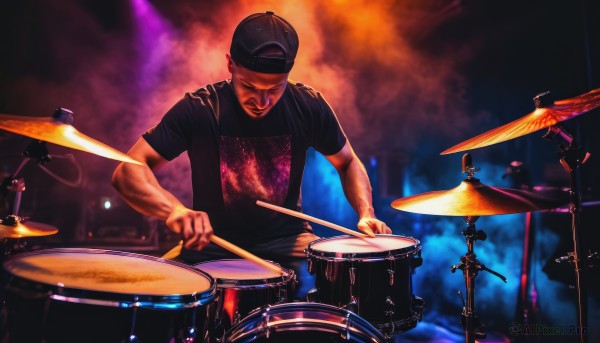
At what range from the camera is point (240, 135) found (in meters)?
2.70

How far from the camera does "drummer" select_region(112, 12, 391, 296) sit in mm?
2383

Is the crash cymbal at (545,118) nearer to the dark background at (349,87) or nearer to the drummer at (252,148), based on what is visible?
the drummer at (252,148)

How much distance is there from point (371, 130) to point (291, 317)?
11.8 ft

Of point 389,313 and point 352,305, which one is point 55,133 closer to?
point 352,305

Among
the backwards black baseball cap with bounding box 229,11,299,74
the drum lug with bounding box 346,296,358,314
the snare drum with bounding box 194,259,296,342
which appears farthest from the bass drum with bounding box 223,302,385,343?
the backwards black baseball cap with bounding box 229,11,299,74

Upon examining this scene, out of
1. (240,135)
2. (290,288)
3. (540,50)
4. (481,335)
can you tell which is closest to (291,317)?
(290,288)

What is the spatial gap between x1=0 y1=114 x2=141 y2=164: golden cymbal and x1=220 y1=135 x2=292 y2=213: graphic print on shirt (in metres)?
0.89

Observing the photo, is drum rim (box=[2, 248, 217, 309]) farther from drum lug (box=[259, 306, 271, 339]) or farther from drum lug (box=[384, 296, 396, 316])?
drum lug (box=[384, 296, 396, 316])

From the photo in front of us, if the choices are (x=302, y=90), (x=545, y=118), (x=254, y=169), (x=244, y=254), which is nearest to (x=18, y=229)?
(x=254, y=169)

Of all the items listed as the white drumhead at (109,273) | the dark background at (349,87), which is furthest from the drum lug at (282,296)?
the dark background at (349,87)

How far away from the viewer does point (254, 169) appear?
2.72m

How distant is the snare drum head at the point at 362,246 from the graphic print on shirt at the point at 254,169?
50 cm

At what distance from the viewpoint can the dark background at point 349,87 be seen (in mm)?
4598

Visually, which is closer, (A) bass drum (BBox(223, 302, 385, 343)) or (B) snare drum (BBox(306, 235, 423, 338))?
(A) bass drum (BBox(223, 302, 385, 343))
